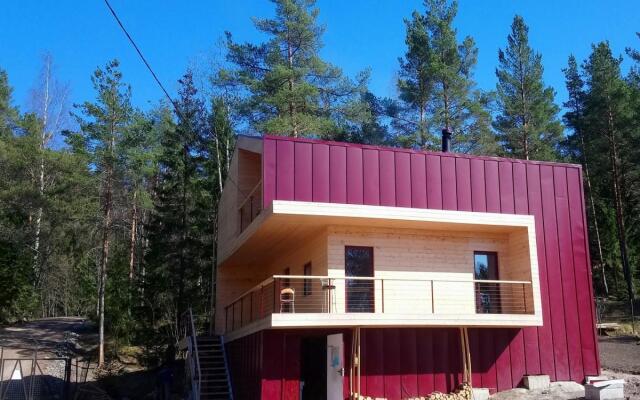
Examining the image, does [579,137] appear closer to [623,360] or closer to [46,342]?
[623,360]

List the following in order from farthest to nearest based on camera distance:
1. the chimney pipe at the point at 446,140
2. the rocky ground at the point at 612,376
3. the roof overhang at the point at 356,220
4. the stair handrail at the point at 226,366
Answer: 1. the chimney pipe at the point at 446,140
2. the stair handrail at the point at 226,366
3. the rocky ground at the point at 612,376
4. the roof overhang at the point at 356,220

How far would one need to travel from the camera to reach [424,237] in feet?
61.2

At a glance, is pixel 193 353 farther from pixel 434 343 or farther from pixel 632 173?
pixel 632 173

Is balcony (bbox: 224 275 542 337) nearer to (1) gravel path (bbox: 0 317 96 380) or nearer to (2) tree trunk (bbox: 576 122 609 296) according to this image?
(1) gravel path (bbox: 0 317 96 380)

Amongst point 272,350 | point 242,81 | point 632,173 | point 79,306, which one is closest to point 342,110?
point 242,81

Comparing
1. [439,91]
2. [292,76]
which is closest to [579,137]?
[439,91]

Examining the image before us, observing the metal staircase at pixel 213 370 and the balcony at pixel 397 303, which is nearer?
the balcony at pixel 397 303

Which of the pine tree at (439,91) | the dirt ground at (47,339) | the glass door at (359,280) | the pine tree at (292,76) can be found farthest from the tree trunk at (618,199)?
the dirt ground at (47,339)

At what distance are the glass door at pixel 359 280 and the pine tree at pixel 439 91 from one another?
67.4 feet

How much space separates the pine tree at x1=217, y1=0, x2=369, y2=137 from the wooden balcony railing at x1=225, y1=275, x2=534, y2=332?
1900 centimetres

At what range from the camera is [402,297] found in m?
17.9

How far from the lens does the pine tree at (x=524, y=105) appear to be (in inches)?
1631

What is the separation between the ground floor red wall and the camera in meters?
17.1

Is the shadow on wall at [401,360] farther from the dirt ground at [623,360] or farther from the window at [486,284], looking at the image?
the dirt ground at [623,360]
